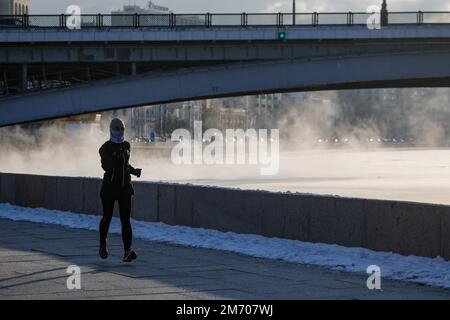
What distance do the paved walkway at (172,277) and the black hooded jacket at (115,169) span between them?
0.90m

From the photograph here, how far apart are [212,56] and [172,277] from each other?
128 ft

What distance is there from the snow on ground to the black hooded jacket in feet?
7.25

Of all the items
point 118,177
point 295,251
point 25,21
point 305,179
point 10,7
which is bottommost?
point 305,179

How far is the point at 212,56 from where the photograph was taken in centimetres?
5184

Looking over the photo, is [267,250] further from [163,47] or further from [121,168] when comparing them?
[163,47]

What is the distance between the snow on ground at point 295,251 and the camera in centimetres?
1341

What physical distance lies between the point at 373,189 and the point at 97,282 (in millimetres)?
39244

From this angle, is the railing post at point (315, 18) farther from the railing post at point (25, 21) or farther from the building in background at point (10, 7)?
the building in background at point (10, 7)

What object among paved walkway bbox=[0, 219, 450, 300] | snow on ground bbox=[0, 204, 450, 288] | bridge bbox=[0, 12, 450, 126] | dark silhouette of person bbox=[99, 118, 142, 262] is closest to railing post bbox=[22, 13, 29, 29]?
bridge bbox=[0, 12, 450, 126]

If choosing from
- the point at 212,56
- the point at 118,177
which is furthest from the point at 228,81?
the point at 118,177

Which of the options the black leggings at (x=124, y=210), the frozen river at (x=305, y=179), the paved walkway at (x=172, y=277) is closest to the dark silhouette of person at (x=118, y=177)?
the black leggings at (x=124, y=210)

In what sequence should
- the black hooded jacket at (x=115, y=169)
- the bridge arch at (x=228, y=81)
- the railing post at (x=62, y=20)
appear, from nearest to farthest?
the black hooded jacket at (x=115, y=169) → the bridge arch at (x=228, y=81) → the railing post at (x=62, y=20)

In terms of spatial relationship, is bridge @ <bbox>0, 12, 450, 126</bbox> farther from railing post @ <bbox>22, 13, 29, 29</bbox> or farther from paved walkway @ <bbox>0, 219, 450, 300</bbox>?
paved walkway @ <bbox>0, 219, 450, 300</bbox>

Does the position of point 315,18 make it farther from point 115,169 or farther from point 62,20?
point 115,169
